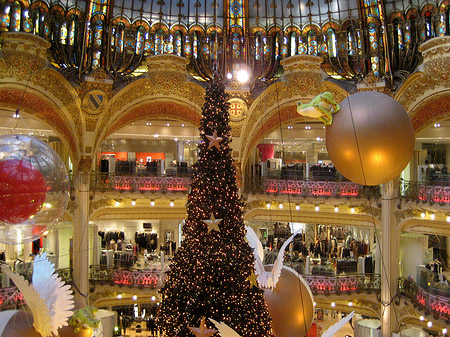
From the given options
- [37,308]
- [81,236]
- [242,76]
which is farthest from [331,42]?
[37,308]

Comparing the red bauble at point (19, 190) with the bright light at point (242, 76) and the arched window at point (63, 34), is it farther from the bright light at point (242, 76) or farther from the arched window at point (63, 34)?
the bright light at point (242, 76)

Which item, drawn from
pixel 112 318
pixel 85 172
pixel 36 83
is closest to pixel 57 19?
pixel 36 83

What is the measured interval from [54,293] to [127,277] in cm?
1028

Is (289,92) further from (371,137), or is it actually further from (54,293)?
(371,137)

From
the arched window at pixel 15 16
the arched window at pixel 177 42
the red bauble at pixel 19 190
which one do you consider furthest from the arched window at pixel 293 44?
the red bauble at pixel 19 190

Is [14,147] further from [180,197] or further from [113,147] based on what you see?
[113,147]

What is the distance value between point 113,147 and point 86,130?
18.8 feet

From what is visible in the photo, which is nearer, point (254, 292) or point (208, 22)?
point (254, 292)

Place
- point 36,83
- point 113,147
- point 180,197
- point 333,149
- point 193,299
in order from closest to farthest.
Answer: point 333,149 < point 193,299 < point 36,83 < point 180,197 < point 113,147

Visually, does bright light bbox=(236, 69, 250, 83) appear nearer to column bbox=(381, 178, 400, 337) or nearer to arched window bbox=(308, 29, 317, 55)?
arched window bbox=(308, 29, 317, 55)

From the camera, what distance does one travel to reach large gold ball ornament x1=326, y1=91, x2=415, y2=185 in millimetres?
5082

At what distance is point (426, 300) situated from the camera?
14969 millimetres

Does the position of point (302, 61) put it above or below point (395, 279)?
above

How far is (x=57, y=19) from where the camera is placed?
15922 mm
